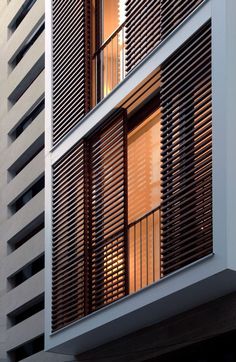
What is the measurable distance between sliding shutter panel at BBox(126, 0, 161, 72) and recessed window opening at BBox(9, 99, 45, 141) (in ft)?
29.0

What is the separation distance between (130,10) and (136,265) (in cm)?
415

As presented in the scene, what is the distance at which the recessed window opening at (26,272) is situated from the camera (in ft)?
87.1

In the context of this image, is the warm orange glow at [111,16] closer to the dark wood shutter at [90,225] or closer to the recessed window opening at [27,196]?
the dark wood shutter at [90,225]

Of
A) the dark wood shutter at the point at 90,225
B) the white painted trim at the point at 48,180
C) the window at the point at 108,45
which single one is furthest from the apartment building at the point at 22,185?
the window at the point at 108,45

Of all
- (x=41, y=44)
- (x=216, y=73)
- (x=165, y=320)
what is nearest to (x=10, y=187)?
(x=41, y=44)

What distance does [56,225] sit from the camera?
21203 millimetres

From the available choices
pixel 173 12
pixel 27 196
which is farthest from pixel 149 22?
pixel 27 196

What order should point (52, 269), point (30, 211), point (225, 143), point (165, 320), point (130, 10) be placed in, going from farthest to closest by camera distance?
point (30, 211)
point (52, 269)
point (130, 10)
point (165, 320)
point (225, 143)

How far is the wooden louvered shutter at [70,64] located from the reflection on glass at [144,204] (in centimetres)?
177

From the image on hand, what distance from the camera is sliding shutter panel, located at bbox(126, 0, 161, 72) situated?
17875 mm

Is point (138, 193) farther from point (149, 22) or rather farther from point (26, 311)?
point (26, 311)

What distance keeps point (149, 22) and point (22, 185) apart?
10110 mm

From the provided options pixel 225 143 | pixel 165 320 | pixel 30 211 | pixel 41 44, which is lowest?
pixel 165 320

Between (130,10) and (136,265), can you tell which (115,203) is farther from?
(130,10)
